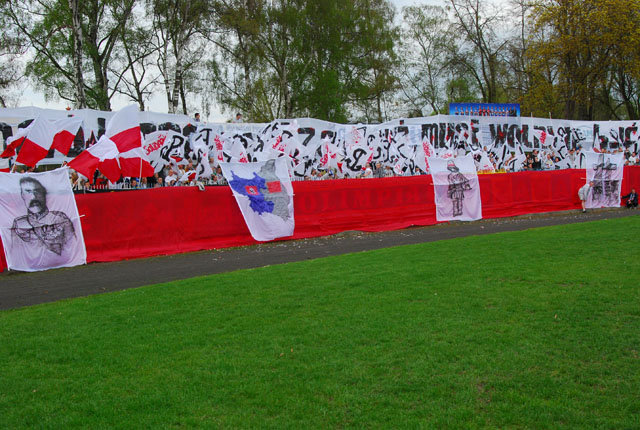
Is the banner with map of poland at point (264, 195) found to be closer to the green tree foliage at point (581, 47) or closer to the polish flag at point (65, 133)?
the polish flag at point (65, 133)

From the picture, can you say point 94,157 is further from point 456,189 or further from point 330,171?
point 456,189

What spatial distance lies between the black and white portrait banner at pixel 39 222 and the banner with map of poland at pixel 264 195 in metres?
4.24

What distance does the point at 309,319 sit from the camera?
21.4ft

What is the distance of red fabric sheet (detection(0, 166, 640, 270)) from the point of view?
13.4 m

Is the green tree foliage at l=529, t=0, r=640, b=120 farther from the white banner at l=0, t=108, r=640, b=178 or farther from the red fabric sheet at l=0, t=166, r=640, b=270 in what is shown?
the red fabric sheet at l=0, t=166, r=640, b=270

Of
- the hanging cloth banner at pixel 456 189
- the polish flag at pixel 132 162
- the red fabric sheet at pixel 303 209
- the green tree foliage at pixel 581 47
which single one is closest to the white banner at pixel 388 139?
the red fabric sheet at pixel 303 209

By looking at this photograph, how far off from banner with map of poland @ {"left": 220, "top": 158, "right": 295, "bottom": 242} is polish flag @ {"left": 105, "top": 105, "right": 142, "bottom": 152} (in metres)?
2.49

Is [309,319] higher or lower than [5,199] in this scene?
lower

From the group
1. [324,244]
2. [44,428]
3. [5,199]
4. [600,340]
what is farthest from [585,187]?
[44,428]

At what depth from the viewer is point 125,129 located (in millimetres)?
13719

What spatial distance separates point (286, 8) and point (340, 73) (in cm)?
629

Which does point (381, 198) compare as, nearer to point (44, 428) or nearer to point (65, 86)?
point (44, 428)

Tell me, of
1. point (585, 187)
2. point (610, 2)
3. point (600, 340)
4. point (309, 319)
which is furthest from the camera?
point (610, 2)

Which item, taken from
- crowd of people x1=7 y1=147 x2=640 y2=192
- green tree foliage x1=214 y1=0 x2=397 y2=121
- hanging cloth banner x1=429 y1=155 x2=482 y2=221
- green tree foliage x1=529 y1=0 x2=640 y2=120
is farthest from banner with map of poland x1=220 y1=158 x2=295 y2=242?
green tree foliage x1=529 y1=0 x2=640 y2=120
